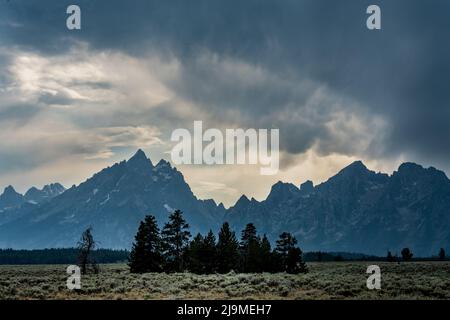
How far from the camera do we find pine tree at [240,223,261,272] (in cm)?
6806

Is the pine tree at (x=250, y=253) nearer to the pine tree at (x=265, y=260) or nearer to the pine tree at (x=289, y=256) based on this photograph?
the pine tree at (x=265, y=260)

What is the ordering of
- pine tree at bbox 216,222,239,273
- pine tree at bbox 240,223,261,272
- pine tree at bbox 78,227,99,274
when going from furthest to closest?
pine tree at bbox 240,223,261,272, pine tree at bbox 216,222,239,273, pine tree at bbox 78,227,99,274

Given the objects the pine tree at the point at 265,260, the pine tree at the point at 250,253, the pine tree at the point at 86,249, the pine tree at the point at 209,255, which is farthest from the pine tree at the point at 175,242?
the pine tree at the point at 265,260

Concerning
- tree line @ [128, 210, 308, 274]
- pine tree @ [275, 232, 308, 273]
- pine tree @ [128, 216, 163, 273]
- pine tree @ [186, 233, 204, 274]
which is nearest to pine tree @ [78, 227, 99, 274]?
pine tree @ [128, 216, 163, 273]

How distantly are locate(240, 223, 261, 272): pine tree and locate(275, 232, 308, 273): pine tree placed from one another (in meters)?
3.62

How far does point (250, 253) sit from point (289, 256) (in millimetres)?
5977

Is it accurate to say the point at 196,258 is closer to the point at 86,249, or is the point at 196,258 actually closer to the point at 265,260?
the point at 265,260

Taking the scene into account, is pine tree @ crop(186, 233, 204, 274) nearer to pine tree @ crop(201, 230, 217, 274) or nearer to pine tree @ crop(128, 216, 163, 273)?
pine tree @ crop(201, 230, 217, 274)

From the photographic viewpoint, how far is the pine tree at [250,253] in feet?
223

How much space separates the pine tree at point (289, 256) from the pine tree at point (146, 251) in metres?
17.7

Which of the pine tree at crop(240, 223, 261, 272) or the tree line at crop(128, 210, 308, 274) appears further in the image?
the pine tree at crop(240, 223, 261, 272)
